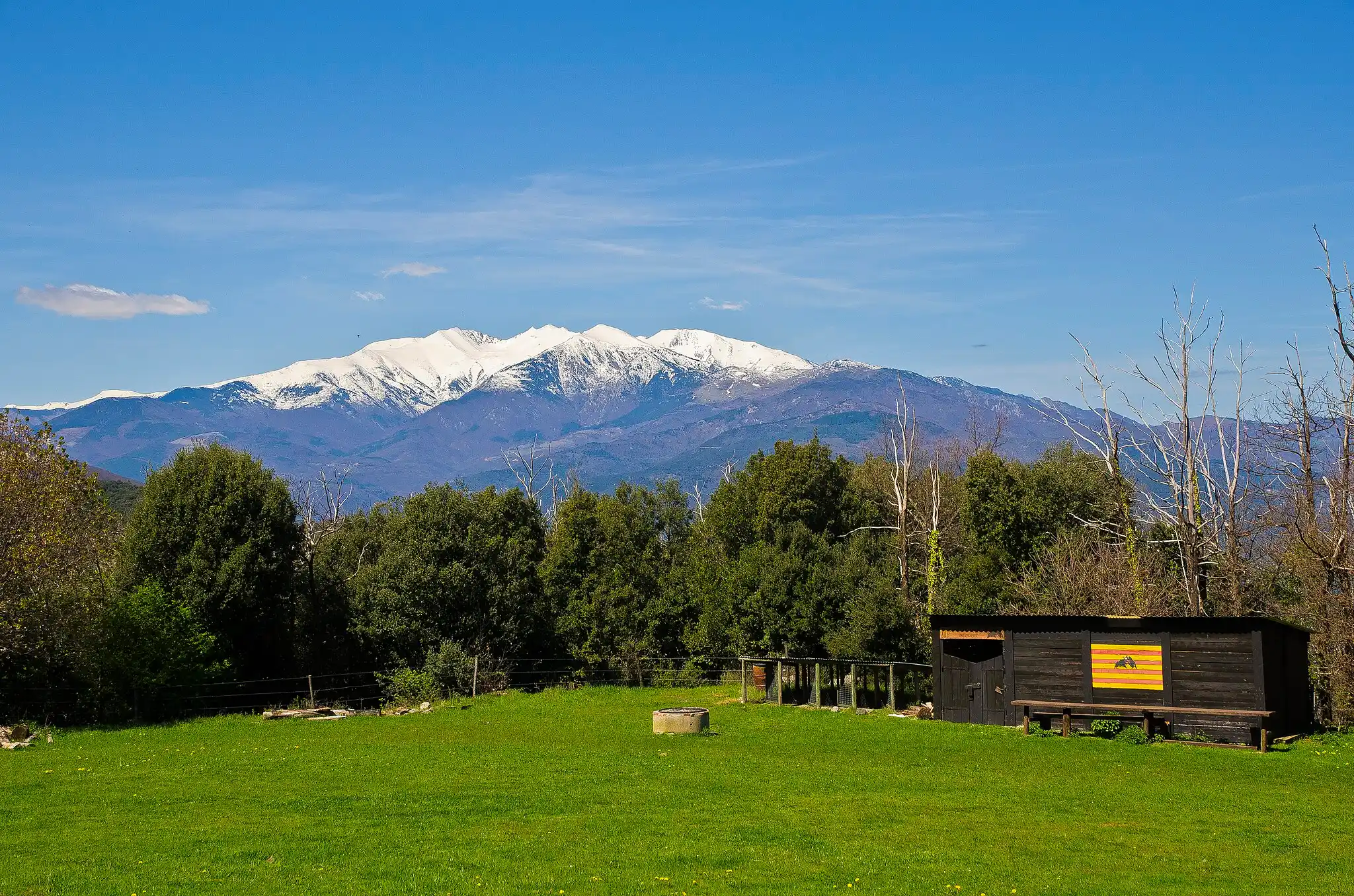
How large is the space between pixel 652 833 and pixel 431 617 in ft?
106

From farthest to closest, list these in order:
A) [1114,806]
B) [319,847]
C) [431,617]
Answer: [431,617]
[1114,806]
[319,847]

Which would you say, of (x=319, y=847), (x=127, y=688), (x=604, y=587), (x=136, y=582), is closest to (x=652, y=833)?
(x=319, y=847)

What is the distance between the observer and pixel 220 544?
43500 millimetres

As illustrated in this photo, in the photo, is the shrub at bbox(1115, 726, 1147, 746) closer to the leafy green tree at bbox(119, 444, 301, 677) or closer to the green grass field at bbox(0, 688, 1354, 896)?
the green grass field at bbox(0, 688, 1354, 896)

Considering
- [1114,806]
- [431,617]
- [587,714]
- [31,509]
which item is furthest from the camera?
[431,617]

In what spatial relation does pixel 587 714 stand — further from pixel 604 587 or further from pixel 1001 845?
pixel 1001 845

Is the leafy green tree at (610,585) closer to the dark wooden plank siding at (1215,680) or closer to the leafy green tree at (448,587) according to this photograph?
the leafy green tree at (448,587)

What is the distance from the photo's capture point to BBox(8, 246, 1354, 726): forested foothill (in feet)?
115

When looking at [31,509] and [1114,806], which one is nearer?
[1114,806]

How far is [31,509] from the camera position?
3356 centimetres

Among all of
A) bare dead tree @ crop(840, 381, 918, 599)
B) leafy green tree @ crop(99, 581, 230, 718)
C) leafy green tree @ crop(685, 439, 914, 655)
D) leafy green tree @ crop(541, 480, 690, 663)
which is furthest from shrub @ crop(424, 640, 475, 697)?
bare dead tree @ crop(840, 381, 918, 599)

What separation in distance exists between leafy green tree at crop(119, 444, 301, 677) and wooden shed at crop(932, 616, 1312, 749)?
2613 cm

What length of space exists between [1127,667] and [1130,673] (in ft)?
0.57

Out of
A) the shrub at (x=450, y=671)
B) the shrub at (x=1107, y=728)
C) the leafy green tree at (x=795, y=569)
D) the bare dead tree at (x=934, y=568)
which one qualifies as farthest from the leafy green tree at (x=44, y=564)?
the bare dead tree at (x=934, y=568)
